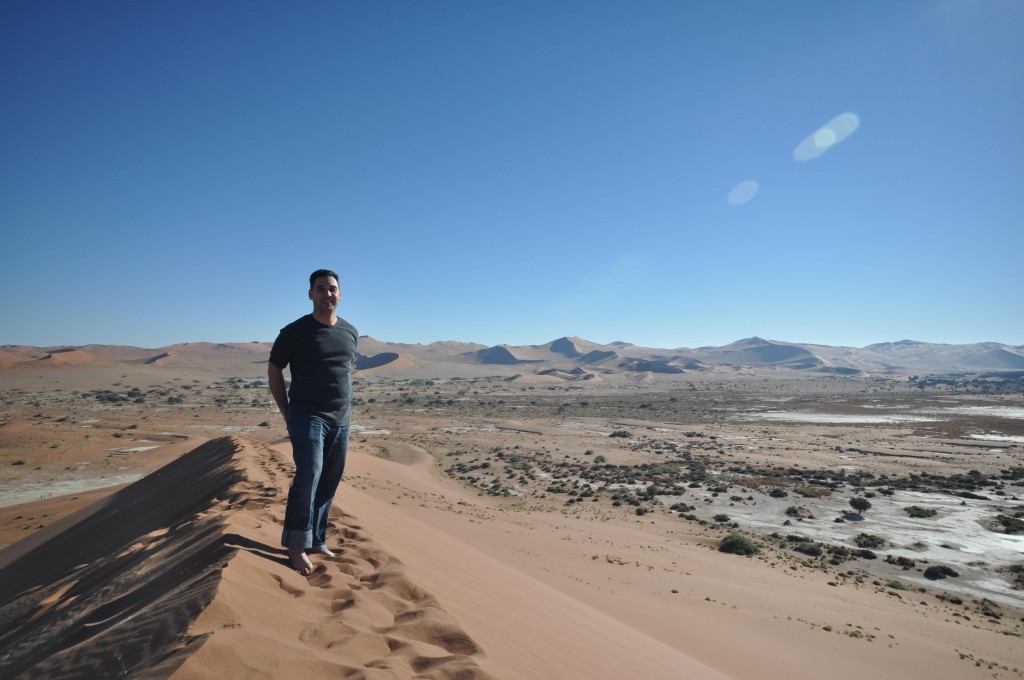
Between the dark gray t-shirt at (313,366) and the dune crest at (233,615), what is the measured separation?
1.05 metres

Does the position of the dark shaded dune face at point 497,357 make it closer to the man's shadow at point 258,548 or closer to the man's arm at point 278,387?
the man's shadow at point 258,548

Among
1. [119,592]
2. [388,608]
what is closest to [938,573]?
[388,608]

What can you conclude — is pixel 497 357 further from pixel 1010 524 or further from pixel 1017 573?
pixel 1017 573

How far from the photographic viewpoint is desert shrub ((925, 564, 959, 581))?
12898mm

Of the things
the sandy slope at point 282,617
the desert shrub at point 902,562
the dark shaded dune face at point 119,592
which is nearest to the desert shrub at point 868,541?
the desert shrub at point 902,562

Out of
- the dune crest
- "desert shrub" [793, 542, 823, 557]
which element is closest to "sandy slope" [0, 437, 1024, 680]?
the dune crest

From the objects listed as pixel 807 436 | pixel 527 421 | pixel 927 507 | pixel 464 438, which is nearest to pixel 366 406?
pixel 527 421

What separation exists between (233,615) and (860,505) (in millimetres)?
24227

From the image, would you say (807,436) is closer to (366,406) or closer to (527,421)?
(527,421)

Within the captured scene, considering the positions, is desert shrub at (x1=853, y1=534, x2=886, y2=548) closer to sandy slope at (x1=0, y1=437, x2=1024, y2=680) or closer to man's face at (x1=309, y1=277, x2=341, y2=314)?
sandy slope at (x1=0, y1=437, x2=1024, y2=680)

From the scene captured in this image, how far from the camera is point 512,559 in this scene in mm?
8562

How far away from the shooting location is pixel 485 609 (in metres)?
3.70

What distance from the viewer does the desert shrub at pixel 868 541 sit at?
1552 cm

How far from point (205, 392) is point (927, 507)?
246ft
